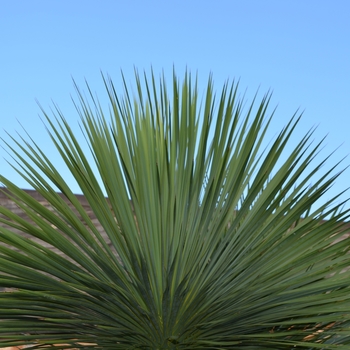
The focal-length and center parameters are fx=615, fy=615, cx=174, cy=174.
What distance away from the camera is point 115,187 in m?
2.55

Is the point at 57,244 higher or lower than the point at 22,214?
lower

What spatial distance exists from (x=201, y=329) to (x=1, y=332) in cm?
79

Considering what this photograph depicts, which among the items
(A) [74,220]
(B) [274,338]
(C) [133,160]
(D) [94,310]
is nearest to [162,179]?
(C) [133,160]

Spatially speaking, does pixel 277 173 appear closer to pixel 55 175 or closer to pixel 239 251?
pixel 239 251

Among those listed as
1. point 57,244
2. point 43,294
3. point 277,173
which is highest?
point 277,173

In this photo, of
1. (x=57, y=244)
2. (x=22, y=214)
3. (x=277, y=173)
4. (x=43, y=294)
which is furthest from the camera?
(x=22, y=214)

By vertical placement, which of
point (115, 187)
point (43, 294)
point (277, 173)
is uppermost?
point (277, 173)

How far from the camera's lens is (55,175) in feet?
8.68

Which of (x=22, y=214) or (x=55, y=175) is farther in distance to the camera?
(x=22, y=214)

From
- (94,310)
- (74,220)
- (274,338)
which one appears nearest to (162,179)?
(74,220)

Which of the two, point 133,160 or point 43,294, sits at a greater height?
point 133,160

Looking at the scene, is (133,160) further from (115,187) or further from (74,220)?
(74,220)

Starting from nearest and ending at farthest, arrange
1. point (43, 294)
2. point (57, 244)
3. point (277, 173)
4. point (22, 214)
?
point (43, 294) → point (57, 244) → point (277, 173) → point (22, 214)

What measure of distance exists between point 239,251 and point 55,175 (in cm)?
85
